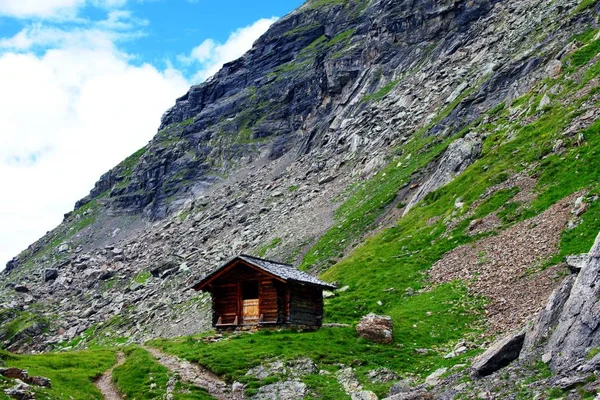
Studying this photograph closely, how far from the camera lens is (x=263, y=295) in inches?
1547

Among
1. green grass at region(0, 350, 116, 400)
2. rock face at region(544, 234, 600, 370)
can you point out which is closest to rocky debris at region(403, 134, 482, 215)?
green grass at region(0, 350, 116, 400)

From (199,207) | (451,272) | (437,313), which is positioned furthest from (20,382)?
(199,207)

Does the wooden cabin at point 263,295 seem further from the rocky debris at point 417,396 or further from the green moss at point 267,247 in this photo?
the green moss at point 267,247

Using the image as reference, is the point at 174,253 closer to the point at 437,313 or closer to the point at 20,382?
the point at 437,313

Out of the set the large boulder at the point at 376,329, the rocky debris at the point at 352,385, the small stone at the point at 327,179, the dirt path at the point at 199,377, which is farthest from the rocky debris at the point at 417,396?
the small stone at the point at 327,179

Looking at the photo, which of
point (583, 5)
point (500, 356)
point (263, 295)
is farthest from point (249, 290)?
point (583, 5)

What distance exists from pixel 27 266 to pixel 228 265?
14593 centimetres

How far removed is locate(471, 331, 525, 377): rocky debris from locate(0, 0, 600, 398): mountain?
0.78 m

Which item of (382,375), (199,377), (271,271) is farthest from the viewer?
(271,271)

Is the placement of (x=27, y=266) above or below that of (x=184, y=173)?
below

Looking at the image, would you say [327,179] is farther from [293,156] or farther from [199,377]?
[199,377]

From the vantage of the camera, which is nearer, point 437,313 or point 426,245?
point 437,313

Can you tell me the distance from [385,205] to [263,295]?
119 feet

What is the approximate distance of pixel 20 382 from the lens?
22.9 meters
